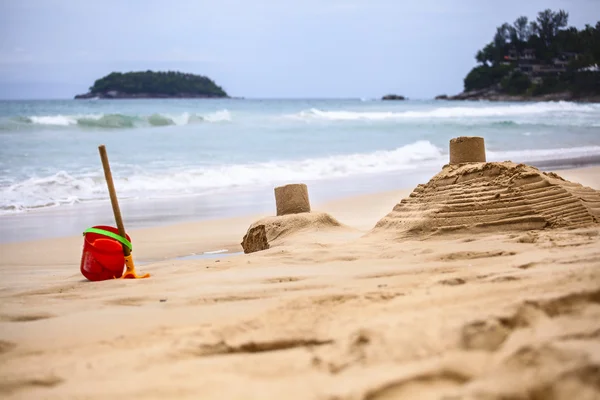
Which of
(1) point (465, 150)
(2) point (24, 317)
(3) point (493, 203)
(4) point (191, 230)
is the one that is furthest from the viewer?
(4) point (191, 230)

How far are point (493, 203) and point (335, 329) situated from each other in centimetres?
211

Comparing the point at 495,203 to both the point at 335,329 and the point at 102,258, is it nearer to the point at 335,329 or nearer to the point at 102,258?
the point at 335,329

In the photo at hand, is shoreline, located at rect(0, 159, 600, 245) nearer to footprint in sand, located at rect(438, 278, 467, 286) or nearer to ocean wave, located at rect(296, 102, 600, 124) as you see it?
footprint in sand, located at rect(438, 278, 467, 286)

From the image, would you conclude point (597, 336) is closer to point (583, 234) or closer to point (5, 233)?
point (583, 234)

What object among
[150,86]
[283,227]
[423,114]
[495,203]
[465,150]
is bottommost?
[283,227]

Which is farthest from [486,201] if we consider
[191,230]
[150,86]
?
[150,86]

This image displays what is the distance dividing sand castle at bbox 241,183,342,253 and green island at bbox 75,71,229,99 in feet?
195

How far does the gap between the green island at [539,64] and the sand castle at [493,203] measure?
4839cm

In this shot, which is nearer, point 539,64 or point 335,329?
point 335,329

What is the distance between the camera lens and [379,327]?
2.06 meters

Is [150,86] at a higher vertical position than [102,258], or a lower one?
higher

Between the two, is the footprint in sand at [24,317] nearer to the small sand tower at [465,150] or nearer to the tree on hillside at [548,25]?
the small sand tower at [465,150]

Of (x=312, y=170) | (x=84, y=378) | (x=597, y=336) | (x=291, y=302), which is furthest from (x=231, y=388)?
(x=312, y=170)

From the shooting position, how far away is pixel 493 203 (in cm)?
392
